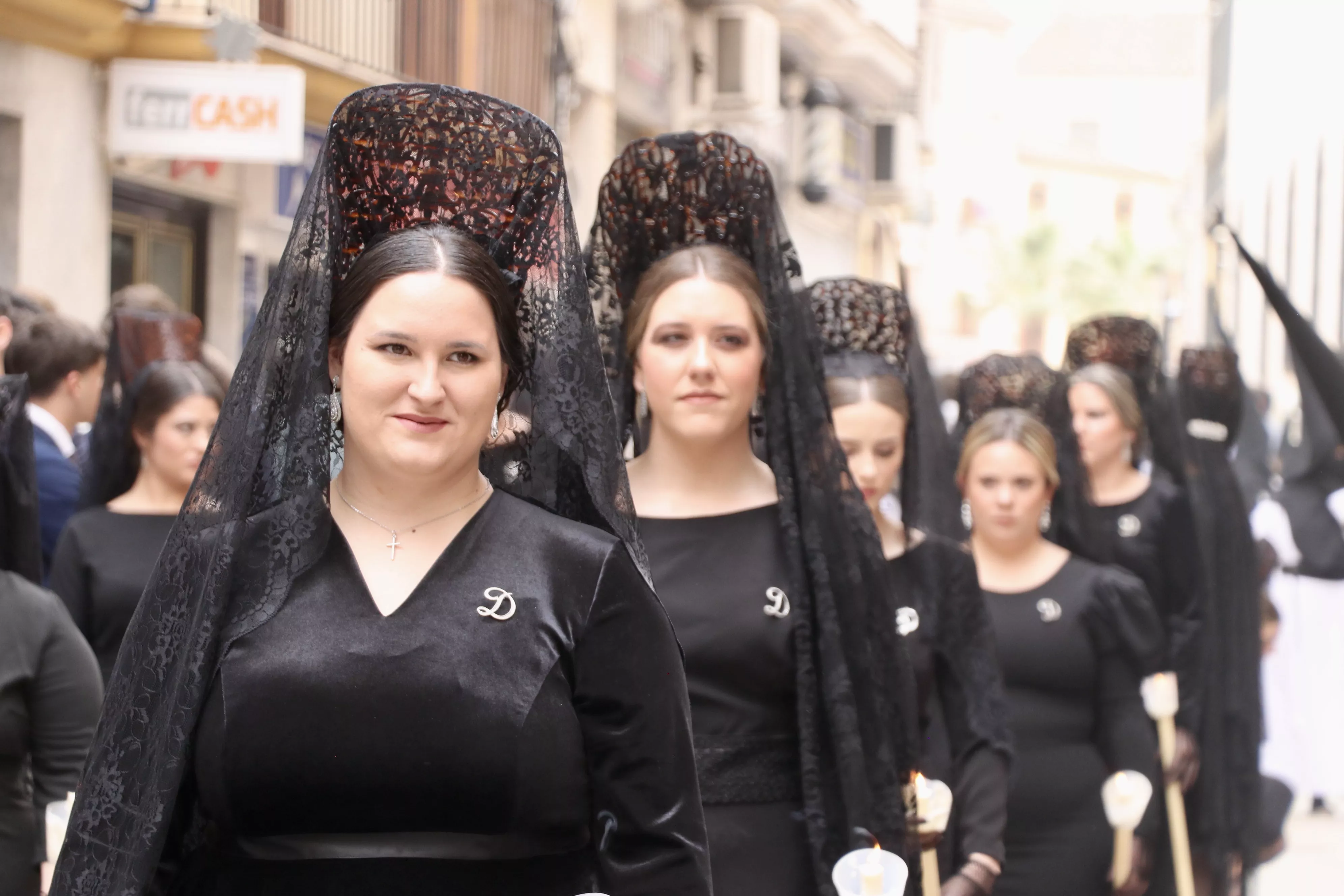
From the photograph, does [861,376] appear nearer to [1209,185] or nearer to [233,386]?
[233,386]

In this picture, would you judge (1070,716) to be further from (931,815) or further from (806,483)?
(806,483)

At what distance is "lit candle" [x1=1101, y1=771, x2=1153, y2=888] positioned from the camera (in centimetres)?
542

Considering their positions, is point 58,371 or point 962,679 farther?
point 58,371

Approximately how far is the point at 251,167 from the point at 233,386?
11.2 m

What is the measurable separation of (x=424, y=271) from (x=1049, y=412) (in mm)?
4001

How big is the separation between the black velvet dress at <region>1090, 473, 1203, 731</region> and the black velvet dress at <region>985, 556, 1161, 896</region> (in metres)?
1.24

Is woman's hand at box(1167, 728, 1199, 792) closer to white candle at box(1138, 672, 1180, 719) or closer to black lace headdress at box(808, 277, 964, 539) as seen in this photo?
white candle at box(1138, 672, 1180, 719)

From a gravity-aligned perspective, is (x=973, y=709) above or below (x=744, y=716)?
below

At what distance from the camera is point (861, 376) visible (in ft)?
16.0

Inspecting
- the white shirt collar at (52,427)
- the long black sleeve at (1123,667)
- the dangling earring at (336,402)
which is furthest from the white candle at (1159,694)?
the dangling earring at (336,402)

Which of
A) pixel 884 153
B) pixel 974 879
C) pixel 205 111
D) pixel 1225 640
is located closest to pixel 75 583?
pixel 974 879

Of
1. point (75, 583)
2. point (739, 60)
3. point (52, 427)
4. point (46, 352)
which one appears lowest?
point (75, 583)

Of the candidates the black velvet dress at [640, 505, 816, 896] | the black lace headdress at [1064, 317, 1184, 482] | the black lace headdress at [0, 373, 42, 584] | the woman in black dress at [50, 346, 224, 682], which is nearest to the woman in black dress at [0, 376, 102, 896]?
the black lace headdress at [0, 373, 42, 584]

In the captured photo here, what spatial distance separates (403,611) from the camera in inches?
103
